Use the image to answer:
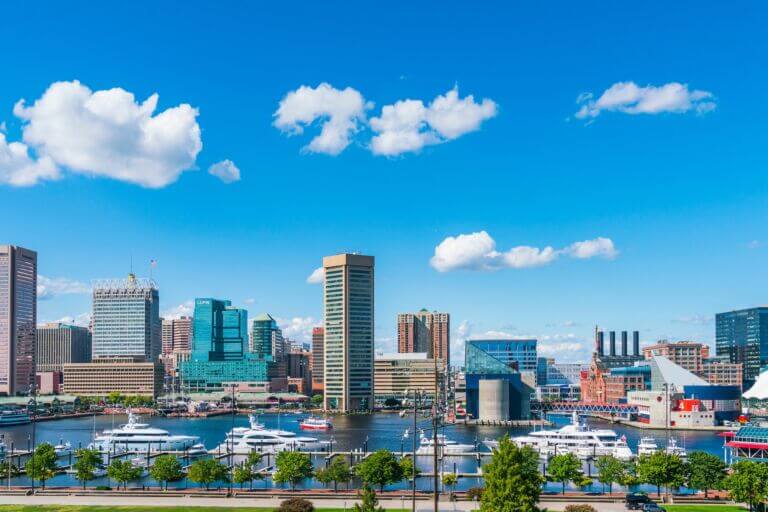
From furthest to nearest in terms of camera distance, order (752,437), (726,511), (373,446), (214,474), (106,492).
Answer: (373,446) → (752,437) → (214,474) → (106,492) → (726,511)

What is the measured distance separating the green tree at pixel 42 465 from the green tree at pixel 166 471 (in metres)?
10.9

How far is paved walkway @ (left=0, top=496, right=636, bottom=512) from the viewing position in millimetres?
69438

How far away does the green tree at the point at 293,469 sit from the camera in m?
85.8

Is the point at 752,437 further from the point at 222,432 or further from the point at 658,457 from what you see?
the point at 222,432

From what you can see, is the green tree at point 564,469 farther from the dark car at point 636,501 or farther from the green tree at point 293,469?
the green tree at point 293,469

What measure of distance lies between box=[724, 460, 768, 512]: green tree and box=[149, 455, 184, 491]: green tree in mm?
53646

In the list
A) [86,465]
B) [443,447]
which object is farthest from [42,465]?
[443,447]

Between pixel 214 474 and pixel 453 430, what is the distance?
4141 inches

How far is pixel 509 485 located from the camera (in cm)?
5119

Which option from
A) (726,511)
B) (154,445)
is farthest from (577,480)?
(154,445)

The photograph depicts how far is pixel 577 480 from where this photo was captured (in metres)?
87.1

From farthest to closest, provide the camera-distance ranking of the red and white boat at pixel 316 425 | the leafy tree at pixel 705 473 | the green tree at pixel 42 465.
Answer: the red and white boat at pixel 316 425, the green tree at pixel 42 465, the leafy tree at pixel 705 473

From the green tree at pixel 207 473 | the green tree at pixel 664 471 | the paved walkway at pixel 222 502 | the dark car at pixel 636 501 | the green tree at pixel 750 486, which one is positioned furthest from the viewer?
the green tree at pixel 207 473

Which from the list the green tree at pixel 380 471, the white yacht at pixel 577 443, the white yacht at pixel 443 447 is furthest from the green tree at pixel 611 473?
the white yacht at pixel 443 447
